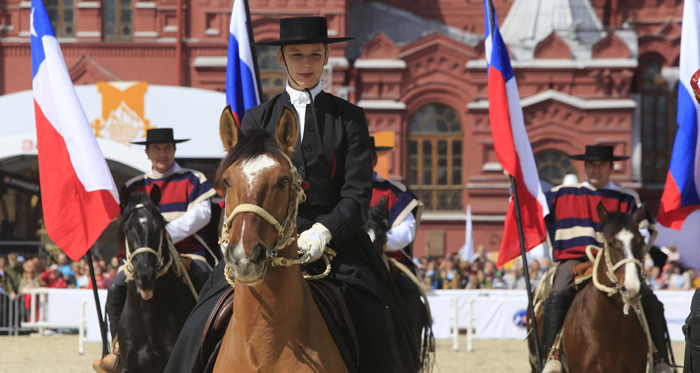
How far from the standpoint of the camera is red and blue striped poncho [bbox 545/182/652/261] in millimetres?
10367

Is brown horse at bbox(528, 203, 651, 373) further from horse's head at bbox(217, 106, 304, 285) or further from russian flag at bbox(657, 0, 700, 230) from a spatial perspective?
horse's head at bbox(217, 106, 304, 285)

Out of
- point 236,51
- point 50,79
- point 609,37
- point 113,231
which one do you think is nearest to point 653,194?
point 609,37

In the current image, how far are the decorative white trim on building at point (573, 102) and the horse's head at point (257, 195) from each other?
3089 cm

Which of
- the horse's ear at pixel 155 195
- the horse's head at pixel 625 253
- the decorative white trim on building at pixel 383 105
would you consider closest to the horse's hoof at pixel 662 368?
the horse's head at pixel 625 253

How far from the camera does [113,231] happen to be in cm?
2945

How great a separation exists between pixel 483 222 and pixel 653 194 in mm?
6481

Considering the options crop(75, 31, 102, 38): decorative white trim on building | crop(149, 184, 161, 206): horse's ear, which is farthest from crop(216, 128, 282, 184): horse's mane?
crop(75, 31, 102, 38): decorative white trim on building

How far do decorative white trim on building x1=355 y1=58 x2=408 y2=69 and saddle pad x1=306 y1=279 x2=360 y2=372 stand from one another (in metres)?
30.5

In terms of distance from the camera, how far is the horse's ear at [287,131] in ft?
16.0

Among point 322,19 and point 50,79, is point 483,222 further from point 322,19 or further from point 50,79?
point 322,19

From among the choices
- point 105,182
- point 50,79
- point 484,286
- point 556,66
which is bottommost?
point 484,286

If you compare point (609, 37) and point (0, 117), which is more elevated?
point (609, 37)

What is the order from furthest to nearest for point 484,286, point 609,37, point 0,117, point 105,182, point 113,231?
1. point 609,37
2. point 113,231
3. point 0,117
4. point 484,286
5. point 105,182

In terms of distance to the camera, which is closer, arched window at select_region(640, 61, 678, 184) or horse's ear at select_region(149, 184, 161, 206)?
horse's ear at select_region(149, 184, 161, 206)
